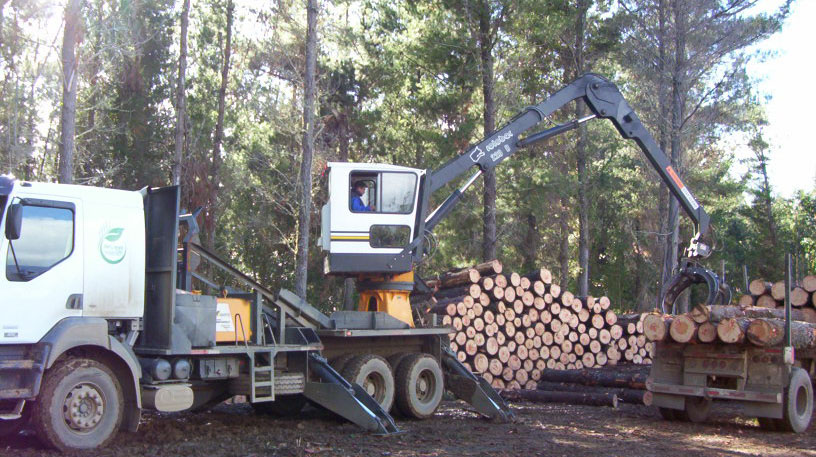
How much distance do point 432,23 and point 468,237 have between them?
8.12 metres

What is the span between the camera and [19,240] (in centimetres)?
783

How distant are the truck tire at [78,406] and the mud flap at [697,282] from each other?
33.5 feet

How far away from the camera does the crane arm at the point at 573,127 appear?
13.8 metres

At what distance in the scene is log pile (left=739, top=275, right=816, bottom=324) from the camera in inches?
568

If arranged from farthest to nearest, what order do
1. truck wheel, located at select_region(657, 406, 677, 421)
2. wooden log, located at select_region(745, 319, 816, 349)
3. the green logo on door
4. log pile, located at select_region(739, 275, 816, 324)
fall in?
log pile, located at select_region(739, 275, 816, 324)
truck wheel, located at select_region(657, 406, 677, 421)
wooden log, located at select_region(745, 319, 816, 349)
the green logo on door

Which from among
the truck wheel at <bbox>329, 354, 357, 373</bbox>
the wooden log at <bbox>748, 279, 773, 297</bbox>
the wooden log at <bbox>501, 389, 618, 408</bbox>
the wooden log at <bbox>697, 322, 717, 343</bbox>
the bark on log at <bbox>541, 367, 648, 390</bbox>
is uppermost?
the wooden log at <bbox>748, 279, 773, 297</bbox>

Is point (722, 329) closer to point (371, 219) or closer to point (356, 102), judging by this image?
point (371, 219)

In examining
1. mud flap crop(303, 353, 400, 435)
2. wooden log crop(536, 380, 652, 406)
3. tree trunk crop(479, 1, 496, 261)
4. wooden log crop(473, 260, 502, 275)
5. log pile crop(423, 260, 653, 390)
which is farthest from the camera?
tree trunk crop(479, 1, 496, 261)

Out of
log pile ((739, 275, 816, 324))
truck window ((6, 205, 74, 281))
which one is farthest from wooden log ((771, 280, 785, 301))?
truck window ((6, 205, 74, 281))

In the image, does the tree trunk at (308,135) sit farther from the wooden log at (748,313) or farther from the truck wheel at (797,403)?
the truck wheel at (797,403)

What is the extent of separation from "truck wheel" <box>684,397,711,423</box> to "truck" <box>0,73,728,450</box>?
2673 mm

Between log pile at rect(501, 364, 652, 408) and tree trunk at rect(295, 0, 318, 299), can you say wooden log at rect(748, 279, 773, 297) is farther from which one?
tree trunk at rect(295, 0, 318, 299)

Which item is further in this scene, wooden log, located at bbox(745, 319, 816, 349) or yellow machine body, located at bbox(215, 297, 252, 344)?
wooden log, located at bbox(745, 319, 816, 349)

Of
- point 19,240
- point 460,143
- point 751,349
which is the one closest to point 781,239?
point 460,143
